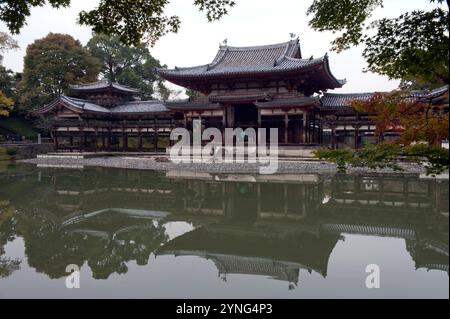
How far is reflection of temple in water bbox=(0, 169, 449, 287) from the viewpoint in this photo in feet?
24.2

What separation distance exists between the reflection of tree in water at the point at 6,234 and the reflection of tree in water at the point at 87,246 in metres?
0.26

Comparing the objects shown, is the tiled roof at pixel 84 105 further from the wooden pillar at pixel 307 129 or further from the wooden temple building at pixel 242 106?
the wooden pillar at pixel 307 129

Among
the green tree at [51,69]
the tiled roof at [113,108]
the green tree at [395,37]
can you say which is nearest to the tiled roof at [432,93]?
the green tree at [395,37]

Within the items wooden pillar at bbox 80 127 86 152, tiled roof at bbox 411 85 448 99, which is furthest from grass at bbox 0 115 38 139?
tiled roof at bbox 411 85 448 99

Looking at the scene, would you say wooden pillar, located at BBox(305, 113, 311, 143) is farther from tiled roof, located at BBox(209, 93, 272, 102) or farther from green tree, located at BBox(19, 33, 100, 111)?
green tree, located at BBox(19, 33, 100, 111)

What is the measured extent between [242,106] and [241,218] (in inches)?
887

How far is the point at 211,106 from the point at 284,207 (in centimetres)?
1931

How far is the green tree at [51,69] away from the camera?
1806 inches


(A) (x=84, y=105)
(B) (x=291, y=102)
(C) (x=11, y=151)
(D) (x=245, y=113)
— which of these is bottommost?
(C) (x=11, y=151)

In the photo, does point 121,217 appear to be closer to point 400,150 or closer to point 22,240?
point 22,240

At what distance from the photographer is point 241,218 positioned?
11078mm

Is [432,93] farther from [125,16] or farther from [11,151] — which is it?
[11,151]

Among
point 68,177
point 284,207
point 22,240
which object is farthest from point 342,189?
point 68,177

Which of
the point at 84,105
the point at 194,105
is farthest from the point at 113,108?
the point at 194,105
